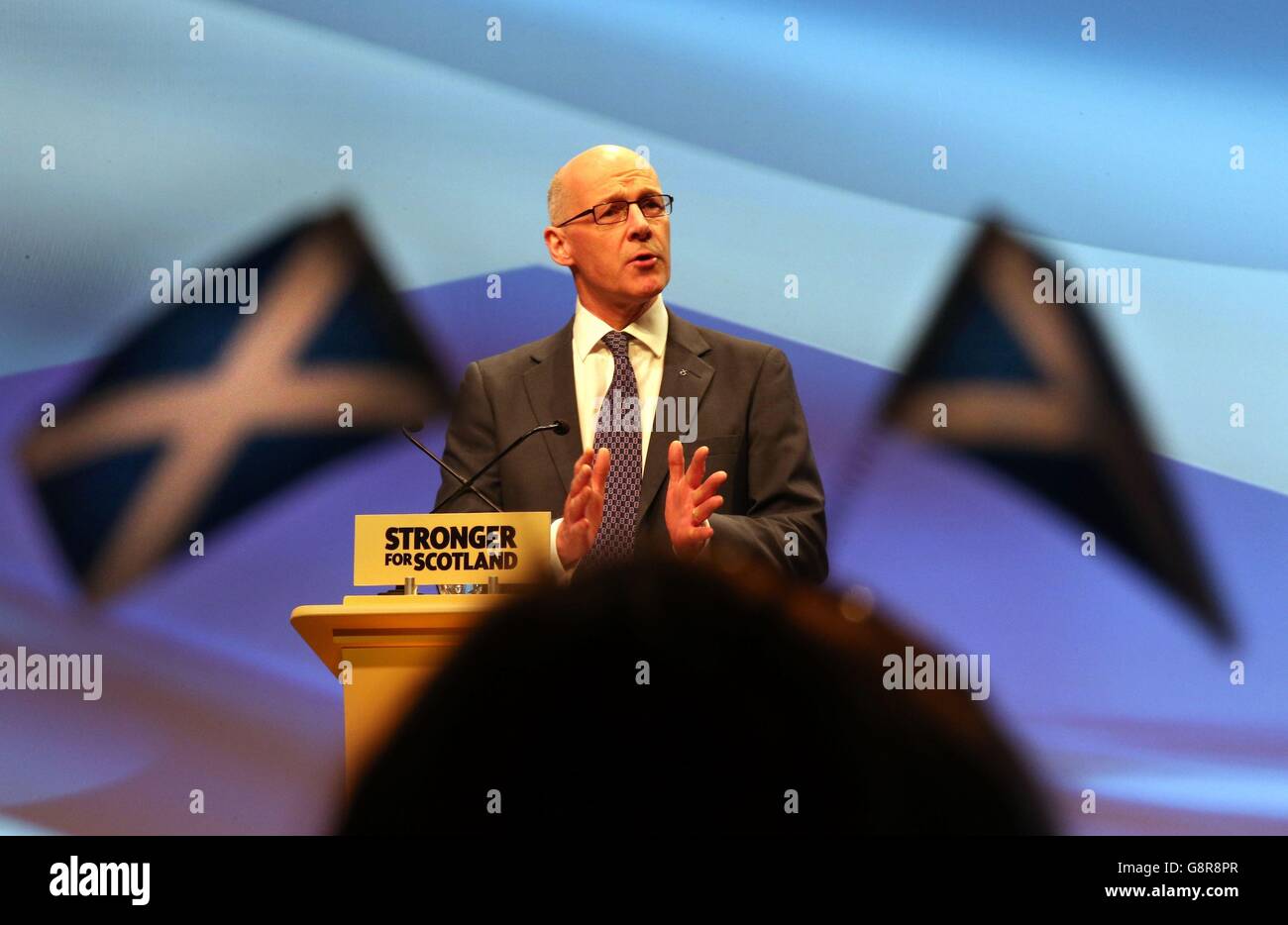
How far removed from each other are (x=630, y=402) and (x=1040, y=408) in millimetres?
1378

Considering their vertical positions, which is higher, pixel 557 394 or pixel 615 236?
pixel 615 236

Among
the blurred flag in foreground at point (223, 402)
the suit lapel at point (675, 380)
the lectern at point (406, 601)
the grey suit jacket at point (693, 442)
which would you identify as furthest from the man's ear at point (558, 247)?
the lectern at point (406, 601)

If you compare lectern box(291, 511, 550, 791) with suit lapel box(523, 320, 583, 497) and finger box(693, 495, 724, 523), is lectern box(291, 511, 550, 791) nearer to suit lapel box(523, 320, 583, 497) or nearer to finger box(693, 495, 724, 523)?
finger box(693, 495, 724, 523)

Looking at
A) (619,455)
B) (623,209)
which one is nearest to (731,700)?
(619,455)

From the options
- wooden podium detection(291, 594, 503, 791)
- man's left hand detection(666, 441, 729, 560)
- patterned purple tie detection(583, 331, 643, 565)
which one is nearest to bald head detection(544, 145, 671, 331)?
patterned purple tie detection(583, 331, 643, 565)

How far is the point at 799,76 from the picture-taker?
5262 millimetres

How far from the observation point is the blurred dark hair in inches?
68.0

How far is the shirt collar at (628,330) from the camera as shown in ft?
15.8

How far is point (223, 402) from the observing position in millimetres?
5141

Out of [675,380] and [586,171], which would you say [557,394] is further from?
[586,171]

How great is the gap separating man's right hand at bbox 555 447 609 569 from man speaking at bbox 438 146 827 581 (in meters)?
0.59

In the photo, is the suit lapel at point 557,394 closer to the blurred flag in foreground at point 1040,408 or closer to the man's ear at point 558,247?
the man's ear at point 558,247

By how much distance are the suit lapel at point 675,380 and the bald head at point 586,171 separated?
435 mm

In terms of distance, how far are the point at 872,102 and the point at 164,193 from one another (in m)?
2.22
